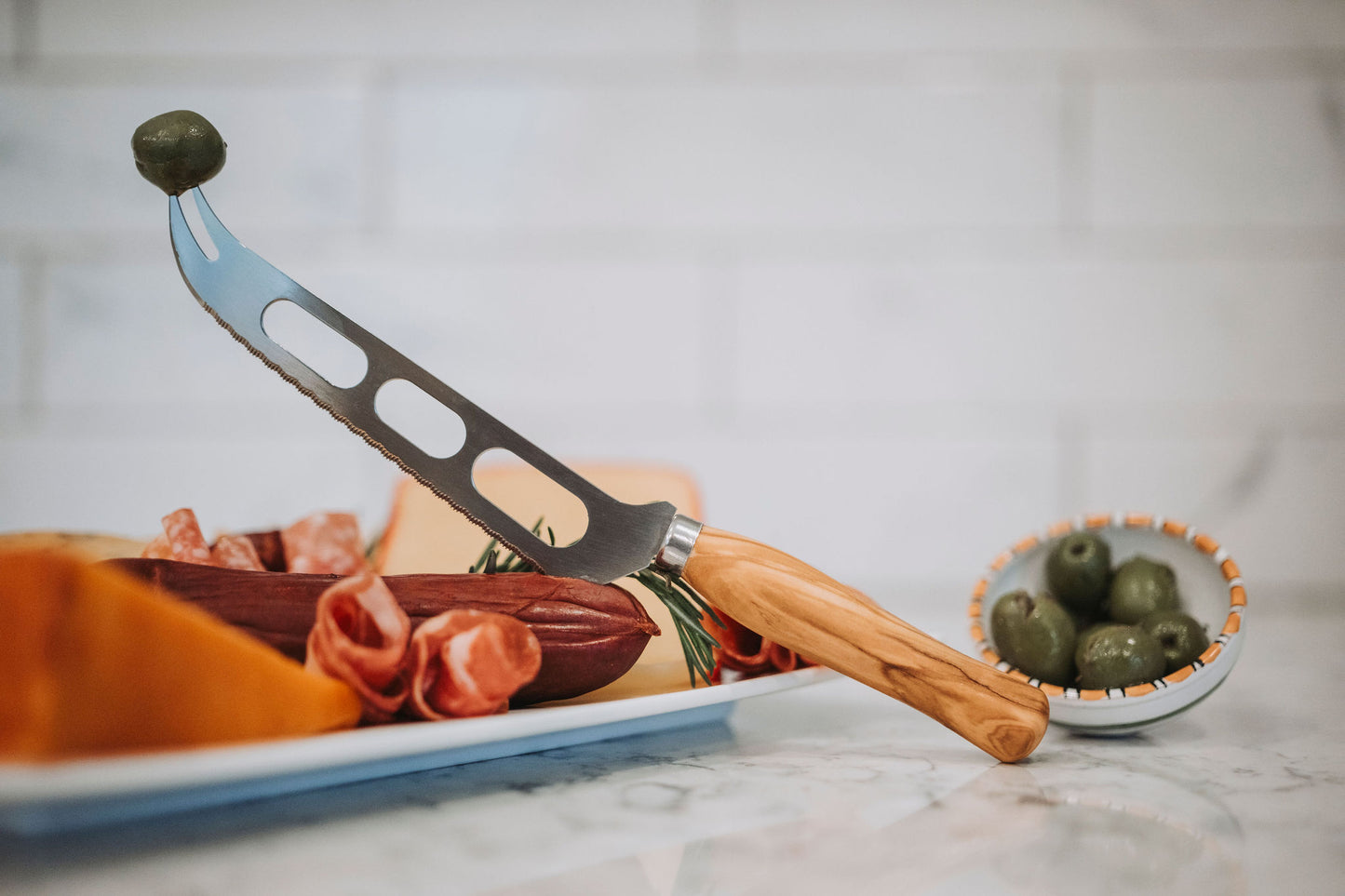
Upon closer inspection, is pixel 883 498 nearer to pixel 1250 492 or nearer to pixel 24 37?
pixel 1250 492

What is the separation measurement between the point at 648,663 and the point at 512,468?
305 mm

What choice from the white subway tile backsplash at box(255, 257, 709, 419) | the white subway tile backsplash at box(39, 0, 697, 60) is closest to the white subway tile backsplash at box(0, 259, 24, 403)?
the white subway tile backsplash at box(39, 0, 697, 60)

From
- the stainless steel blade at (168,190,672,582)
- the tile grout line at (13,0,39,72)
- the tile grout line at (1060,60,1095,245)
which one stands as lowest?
the stainless steel blade at (168,190,672,582)

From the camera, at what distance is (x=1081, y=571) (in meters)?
0.56

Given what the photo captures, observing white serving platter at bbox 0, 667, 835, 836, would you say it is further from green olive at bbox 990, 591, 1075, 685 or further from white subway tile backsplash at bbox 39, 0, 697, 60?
white subway tile backsplash at bbox 39, 0, 697, 60

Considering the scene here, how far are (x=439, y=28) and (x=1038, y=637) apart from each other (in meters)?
1.05

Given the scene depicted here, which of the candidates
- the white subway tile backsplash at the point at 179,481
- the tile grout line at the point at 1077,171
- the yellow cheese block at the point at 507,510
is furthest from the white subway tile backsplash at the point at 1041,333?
the white subway tile backsplash at the point at 179,481

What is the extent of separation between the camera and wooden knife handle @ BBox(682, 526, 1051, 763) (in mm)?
448

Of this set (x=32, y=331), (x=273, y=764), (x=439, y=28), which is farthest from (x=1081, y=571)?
(x=32, y=331)

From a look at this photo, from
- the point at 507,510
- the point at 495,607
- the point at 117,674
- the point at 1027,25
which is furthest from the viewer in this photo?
the point at 1027,25

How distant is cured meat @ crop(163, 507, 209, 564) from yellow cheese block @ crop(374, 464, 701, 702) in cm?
18

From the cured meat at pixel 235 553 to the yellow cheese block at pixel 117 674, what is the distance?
0.67 ft

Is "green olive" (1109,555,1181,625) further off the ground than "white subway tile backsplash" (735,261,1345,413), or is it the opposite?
"white subway tile backsplash" (735,261,1345,413)

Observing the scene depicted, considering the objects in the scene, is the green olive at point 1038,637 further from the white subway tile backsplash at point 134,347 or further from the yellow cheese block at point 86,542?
the white subway tile backsplash at point 134,347
